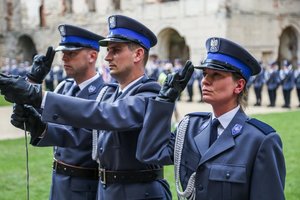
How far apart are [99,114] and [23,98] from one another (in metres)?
0.42

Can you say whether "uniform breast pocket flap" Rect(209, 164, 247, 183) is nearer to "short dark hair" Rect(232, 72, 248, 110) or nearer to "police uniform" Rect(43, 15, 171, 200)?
"short dark hair" Rect(232, 72, 248, 110)

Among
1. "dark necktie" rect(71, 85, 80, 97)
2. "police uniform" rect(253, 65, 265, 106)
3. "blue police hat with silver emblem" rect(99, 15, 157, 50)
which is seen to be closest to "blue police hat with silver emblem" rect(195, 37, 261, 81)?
"blue police hat with silver emblem" rect(99, 15, 157, 50)

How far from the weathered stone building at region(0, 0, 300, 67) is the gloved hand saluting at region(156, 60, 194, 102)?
2011 centimetres

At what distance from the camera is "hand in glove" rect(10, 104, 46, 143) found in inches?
118

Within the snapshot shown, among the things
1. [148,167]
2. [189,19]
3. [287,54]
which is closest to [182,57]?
[189,19]

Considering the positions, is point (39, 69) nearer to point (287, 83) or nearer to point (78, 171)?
point (78, 171)

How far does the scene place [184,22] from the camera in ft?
79.5

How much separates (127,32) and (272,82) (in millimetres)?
16469

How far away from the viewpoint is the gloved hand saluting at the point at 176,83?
2580 millimetres

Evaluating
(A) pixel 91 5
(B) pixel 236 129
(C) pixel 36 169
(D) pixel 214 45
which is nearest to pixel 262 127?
(B) pixel 236 129

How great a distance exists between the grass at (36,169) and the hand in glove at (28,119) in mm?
3104

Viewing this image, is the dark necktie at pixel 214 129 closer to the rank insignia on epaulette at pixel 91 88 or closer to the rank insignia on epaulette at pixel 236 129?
the rank insignia on epaulette at pixel 236 129

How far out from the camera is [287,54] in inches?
1072

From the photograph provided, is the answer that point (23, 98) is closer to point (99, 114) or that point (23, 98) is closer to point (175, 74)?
point (99, 114)
